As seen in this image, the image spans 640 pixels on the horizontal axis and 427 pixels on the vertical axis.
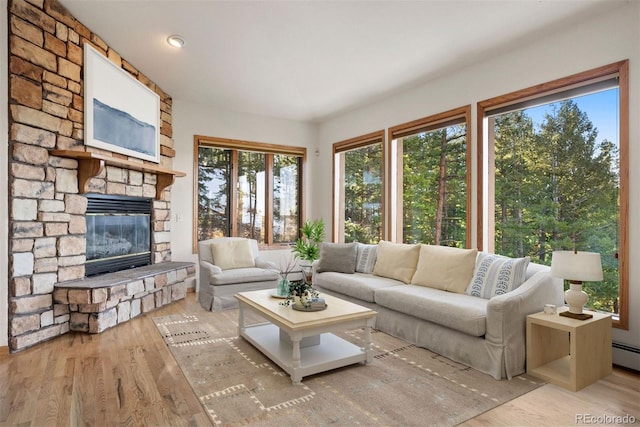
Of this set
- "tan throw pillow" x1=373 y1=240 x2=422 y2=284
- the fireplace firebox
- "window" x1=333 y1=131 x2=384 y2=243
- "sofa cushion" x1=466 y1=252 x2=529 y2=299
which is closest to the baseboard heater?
"sofa cushion" x1=466 y1=252 x2=529 y2=299

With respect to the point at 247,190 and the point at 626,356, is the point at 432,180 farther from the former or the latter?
the point at 247,190

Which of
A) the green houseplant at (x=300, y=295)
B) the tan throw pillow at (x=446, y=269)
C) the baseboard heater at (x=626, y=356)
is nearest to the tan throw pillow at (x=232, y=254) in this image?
the green houseplant at (x=300, y=295)

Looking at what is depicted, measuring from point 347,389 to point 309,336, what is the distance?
44 centimetres

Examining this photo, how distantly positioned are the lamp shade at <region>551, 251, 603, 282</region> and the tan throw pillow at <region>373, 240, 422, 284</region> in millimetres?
1460

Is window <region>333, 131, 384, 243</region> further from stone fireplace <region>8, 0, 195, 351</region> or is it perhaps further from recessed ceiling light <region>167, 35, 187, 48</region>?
stone fireplace <region>8, 0, 195, 351</region>

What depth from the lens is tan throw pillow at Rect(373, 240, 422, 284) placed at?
3.88 metres

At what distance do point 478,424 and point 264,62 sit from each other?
Result: 374cm

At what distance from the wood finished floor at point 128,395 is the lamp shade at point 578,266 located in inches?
28.9

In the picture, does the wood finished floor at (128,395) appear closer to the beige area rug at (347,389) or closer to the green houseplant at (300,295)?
the beige area rug at (347,389)

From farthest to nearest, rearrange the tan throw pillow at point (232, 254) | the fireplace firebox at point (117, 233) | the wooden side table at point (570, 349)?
the tan throw pillow at point (232, 254)
the fireplace firebox at point (117, 233)
the wooden side table at point (570, 349)

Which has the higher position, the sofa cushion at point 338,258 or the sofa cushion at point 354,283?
the sofa cushion at point 338,258

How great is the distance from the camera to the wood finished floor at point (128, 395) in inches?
78.2

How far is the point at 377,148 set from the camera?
536cm

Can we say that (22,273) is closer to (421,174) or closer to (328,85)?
(328,85)
